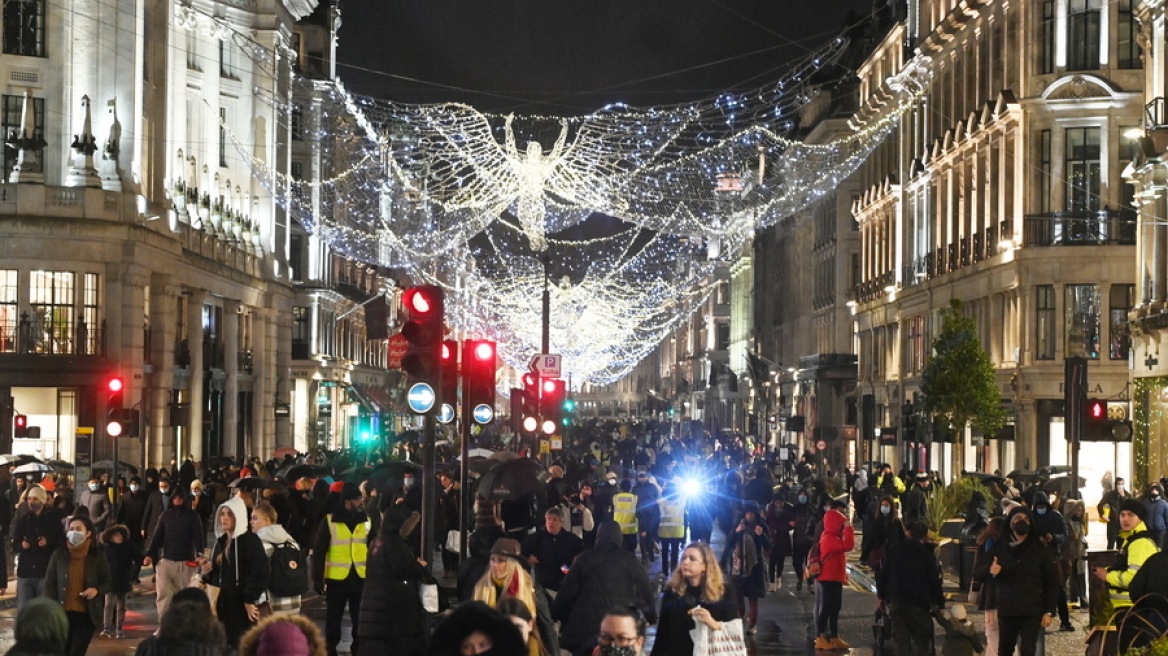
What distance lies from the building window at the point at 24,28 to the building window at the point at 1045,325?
23.9 meters

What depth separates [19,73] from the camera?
43781 millimetres

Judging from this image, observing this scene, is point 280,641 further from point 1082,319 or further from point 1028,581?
point 1082,319

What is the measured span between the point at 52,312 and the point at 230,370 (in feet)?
52.5

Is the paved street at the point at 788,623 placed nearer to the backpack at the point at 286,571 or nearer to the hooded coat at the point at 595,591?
the backpack at the point at 286,571

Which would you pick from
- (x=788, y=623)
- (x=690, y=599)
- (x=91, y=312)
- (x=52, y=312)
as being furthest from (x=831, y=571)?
(x=91, y=312)

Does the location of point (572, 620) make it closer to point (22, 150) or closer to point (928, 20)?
point (22, 150)

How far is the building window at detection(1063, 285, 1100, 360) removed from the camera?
4269 cm

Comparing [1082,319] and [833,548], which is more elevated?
[1082,319]

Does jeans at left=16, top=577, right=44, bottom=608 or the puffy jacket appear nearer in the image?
jeans at left=16, top=577, right=44, bottom=608

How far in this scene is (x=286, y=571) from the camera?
558 inches

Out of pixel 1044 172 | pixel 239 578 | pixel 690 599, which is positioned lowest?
pixel 239 578

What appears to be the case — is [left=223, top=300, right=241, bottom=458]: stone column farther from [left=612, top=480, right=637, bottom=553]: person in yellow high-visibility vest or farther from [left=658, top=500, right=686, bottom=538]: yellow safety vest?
[left=612, top=480, right=637, bottom=553]: person in yellow high-visibility vest

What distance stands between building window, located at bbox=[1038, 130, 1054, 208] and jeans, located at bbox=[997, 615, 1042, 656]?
29.3 meters

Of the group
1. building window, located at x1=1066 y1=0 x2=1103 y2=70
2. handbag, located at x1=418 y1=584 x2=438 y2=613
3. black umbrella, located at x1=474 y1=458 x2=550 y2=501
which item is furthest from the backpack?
building window, located at x1=1066 y1=0 x2=1103 y2=70
